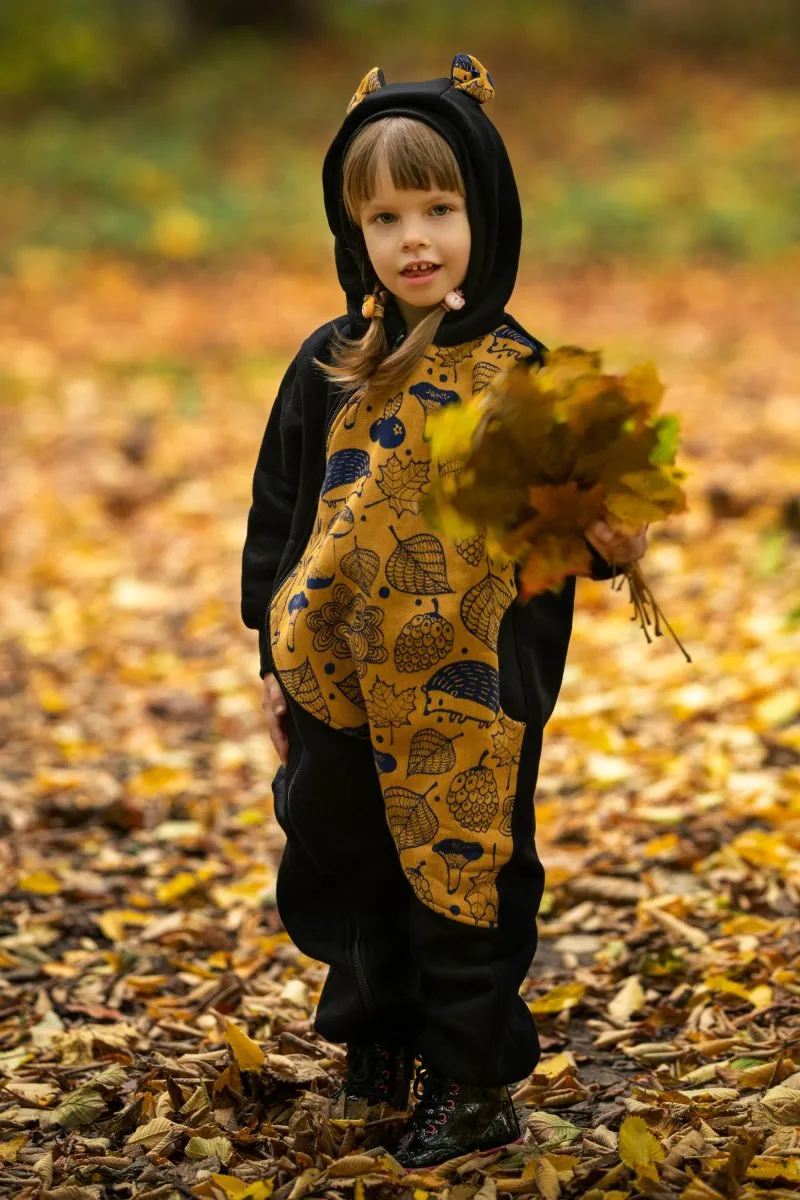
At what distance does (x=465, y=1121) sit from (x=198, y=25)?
17788 mm

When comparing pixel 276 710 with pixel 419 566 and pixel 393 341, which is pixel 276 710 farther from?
pixel 393 341

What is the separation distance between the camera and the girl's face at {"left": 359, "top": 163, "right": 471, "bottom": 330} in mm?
2328

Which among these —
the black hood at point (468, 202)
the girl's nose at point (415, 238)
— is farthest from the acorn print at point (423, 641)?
the girl's nose at point (415, 238)

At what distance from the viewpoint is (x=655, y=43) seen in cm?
1781

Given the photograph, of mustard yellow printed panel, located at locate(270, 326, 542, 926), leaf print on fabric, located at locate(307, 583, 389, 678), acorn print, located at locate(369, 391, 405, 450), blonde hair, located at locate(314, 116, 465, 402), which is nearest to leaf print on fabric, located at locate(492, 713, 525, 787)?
mustard yellow printed panel, located at locate(270, 326, 542, 926)

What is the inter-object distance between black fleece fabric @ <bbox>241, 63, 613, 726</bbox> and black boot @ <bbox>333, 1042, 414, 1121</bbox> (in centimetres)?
73

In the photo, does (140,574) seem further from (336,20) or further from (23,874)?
(336,20)

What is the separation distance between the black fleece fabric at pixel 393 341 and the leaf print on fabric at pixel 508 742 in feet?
0.13

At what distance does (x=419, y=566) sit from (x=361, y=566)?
0.31 ft

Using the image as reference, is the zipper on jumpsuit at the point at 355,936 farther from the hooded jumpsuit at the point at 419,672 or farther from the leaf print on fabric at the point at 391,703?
the leaf print on fabric at the point at 391,703

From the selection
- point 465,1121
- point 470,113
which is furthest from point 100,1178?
point 470,113

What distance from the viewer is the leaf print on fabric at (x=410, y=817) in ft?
7.91

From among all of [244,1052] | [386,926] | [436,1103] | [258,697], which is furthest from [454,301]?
[258,697]

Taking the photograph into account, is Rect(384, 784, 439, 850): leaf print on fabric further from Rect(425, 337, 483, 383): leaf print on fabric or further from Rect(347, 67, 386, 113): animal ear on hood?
Rect(347, 67, 386, 113): animal ear on hood
